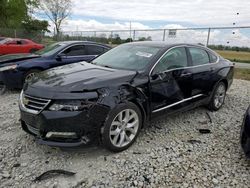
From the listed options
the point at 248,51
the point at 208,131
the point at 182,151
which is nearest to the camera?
the point at 182,151

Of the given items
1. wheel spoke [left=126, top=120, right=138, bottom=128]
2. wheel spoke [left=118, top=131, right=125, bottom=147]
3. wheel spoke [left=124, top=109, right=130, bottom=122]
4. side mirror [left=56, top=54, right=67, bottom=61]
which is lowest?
wheel spoke [left=118, top=131, right=125, bottom=147]

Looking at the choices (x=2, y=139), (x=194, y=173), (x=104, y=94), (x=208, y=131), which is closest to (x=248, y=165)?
(x=194, y=173)

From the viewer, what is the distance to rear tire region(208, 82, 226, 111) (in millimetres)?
5172

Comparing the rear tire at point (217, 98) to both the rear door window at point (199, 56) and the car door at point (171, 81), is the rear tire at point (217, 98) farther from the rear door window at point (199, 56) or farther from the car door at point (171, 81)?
the car door at point (171, 81)

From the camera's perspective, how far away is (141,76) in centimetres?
364

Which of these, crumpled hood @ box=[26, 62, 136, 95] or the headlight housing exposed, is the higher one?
crumpled hood @ box=[26, 62, 136, 95]

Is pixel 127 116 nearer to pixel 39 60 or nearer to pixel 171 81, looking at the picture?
pixel 171 81

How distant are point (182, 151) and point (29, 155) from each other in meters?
2.14

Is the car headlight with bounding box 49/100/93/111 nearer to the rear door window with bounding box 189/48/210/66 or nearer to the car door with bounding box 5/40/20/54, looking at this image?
the rear door window with bounding box 189/48/210/66

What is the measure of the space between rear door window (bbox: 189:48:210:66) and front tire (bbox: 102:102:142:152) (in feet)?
6.01

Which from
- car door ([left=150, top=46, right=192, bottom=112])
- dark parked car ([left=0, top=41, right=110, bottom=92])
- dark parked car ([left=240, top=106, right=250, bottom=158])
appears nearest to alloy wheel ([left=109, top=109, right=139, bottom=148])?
car door ([left=150, top=46, right=192, bottom=112])

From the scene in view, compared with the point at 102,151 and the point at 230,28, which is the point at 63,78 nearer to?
the point at 102,151

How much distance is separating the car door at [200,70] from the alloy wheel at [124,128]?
1569 millimetres

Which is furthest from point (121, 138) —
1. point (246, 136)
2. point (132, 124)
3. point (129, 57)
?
point (246, 136)
